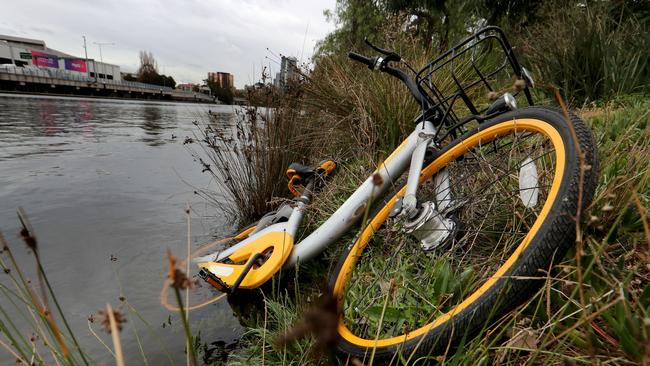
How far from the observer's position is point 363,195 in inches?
76.3

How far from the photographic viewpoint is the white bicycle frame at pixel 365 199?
1706mm

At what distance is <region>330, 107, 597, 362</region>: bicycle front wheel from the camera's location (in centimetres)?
103

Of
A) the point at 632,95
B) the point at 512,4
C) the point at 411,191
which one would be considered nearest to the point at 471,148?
the point at 411,191

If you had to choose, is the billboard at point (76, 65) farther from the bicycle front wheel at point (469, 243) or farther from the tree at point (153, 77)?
the bicycle front wheel at point (469, 243)

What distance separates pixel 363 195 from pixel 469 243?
0.59 meters

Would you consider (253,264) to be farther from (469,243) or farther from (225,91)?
(225,91)

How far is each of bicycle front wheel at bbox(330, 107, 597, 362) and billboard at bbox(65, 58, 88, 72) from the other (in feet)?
264

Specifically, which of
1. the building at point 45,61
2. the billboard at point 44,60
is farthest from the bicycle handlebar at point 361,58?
the billboard at point 44,60

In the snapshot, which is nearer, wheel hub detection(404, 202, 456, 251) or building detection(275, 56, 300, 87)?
wheel hub detection(404, 202, 456, 251)

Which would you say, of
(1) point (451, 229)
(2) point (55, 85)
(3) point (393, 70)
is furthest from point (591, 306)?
(2) point (55, 85)

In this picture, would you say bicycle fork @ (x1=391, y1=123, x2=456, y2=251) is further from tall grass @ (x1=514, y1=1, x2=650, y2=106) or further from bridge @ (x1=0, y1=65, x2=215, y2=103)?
bridge @ (x1=0, y1=65, x2=215, y2=103)

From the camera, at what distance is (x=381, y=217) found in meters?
1.86

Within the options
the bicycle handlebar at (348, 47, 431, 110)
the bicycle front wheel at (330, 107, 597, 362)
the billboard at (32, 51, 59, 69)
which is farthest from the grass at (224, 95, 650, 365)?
the billboard at (32, 51, 59, 69)

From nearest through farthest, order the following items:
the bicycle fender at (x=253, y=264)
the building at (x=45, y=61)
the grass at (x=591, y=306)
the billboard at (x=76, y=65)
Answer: the grass at (x=591, y=306), the bicycle fender at (x=253, y=264), the building at (x=45, y=61), the billboard at (x=76, y=65)
